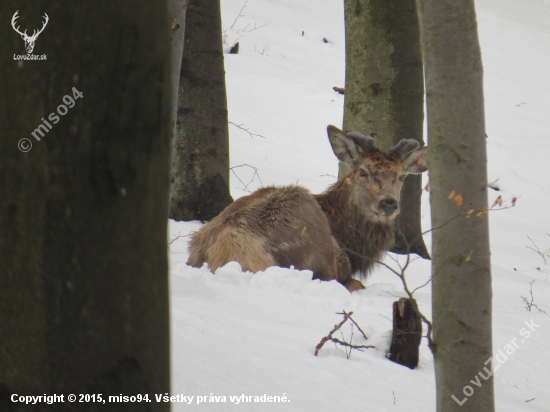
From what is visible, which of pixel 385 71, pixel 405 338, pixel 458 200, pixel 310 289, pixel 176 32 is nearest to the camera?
pixel 458 200

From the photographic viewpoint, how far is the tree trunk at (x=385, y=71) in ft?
26.0

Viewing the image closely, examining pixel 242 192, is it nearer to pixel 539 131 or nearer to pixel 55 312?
pixel 55 312

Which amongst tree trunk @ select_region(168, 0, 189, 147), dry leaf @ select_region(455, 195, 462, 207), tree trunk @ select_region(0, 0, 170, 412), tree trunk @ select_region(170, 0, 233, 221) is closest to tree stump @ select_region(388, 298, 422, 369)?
dry leaf @ select_region(455, 195, 462, 207)

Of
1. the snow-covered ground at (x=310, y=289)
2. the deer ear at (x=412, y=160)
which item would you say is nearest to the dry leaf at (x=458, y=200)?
the snow-covered ground at (x=310, y=289)

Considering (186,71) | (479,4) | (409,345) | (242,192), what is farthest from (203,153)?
(479,4)

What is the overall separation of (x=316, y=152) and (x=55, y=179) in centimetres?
1291

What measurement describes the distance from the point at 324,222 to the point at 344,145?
2.83 feet

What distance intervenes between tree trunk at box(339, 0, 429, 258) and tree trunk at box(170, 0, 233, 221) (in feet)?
5.19

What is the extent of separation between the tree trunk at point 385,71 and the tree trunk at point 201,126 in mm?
1582

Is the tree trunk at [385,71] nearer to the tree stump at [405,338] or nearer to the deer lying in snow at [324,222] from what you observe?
the deer lying in snow at [324,222]

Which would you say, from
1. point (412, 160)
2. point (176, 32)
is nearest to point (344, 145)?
point (412, 160)

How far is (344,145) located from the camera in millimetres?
7219

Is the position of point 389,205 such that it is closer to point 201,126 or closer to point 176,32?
point 201,126

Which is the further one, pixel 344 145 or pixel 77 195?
pixel 344 145
